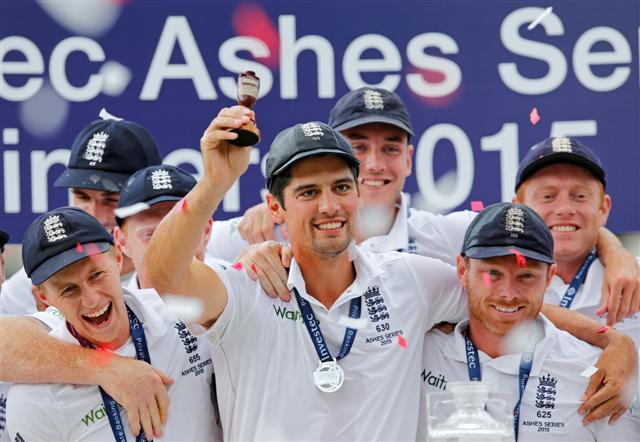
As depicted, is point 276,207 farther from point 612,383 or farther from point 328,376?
point 612,383

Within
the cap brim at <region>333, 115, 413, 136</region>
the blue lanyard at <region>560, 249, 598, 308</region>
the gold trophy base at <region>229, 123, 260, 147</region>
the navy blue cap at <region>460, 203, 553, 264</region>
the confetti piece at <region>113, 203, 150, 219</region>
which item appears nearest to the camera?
the gold trophy base at <region>229, 123, 260, 147</region>

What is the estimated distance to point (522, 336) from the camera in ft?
13.0

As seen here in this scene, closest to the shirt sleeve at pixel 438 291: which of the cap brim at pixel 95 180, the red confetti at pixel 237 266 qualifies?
the red confetti at pixel 237 266

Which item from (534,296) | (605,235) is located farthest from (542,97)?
(534,296)

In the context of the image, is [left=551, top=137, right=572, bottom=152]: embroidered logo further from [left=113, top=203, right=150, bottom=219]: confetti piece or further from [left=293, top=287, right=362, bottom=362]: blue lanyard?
[left=113, top=203, right=150, bottom=219]: confetti piece

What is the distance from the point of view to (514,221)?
13.0 feet

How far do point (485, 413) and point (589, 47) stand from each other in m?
3.44

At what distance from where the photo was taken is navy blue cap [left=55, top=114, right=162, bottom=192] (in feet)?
15.7

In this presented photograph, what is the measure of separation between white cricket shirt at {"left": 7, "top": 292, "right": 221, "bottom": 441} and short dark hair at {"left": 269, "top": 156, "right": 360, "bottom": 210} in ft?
1.87

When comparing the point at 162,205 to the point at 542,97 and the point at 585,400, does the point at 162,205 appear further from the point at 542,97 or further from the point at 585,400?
the point at 542,97

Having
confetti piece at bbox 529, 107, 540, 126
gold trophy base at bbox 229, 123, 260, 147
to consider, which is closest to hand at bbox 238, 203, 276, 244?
gold trophy base at bbox 229, 123, 260, 147

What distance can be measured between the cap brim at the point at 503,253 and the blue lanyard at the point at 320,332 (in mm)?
455

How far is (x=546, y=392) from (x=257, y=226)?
1.47 m

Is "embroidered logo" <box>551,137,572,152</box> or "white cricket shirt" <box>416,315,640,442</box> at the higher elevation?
"embroidered logo" <box>551,137,572,152</box>
